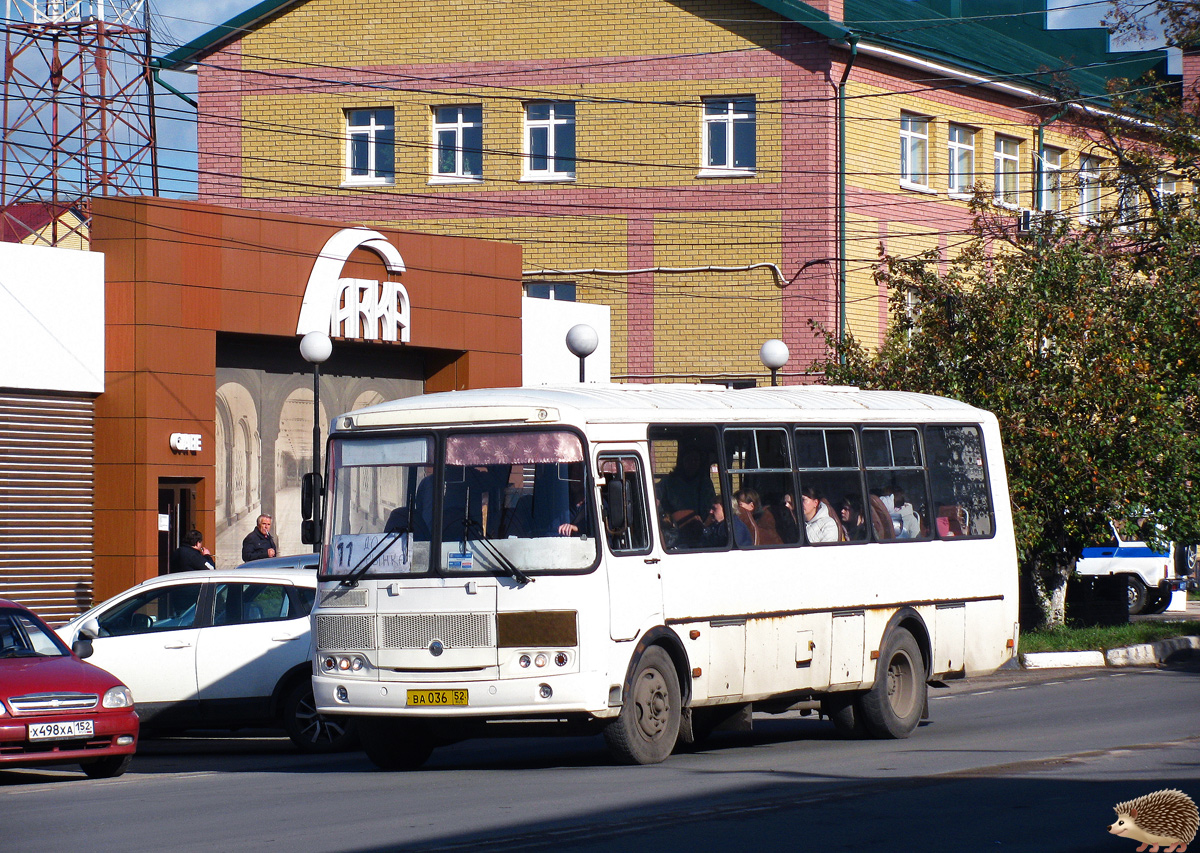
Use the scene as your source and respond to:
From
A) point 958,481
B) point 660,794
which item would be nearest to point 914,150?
point 958,481

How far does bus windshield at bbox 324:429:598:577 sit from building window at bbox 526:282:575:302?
81.5 feet

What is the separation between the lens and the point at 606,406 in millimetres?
13039

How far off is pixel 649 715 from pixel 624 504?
152 cm

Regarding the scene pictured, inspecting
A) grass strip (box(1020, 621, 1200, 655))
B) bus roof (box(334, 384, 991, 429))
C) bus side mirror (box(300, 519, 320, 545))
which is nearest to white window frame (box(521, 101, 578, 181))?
grass strip (box(1020, 621, 1200, 655))

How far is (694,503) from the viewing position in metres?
13.6

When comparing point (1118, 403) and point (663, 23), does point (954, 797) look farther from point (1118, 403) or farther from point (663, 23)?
point (663, 23)

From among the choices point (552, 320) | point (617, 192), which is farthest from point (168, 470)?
point (617, 192)

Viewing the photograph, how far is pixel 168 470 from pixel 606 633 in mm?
13511

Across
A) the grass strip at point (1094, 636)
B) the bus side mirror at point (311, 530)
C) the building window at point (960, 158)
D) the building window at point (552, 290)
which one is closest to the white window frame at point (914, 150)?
the building window at point (960, 158)

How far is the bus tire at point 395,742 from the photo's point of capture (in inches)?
527

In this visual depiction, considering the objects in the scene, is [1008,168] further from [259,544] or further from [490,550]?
[490,550]

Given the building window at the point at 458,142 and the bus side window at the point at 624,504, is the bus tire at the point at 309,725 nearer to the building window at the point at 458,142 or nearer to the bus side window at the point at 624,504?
the bus side window at the point at 624,504

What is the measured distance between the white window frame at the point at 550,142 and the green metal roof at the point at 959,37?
15.6ft

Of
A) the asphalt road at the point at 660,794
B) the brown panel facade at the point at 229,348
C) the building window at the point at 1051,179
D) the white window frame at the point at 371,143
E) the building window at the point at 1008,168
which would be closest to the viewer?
the asphalt road at the point at 660,794
